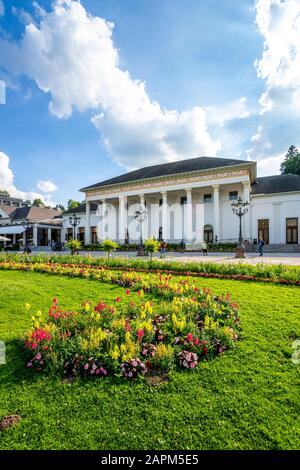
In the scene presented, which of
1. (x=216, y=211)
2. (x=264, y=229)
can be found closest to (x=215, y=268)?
(x=216, y=211)

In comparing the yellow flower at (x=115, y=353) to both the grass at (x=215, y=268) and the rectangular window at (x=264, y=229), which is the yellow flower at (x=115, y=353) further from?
the rectangular window at (x=264, y=229)

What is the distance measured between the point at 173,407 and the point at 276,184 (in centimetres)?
3351

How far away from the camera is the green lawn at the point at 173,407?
7.40ft

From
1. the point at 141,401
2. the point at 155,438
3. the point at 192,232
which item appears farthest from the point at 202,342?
the point at 192,232

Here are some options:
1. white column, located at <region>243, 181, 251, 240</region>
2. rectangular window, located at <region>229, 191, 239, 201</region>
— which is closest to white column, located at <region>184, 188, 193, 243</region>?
rectangular window, located at <region>229, 191, 239, 201</region>

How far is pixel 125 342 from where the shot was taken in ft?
12.0

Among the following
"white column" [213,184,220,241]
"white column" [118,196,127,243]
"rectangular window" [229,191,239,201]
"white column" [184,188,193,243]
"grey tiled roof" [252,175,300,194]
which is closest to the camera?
"grey tiled roof" [252,175,300,194]

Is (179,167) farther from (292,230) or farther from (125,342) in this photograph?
(125,342)

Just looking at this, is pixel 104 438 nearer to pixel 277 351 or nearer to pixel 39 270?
pixel 277 351

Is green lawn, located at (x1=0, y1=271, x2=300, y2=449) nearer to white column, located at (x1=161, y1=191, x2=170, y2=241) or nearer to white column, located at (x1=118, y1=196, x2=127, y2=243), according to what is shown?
white column, located at (x1=161, y1=191, x2=170, y2=241)

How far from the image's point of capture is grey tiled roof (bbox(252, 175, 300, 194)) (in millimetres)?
28281

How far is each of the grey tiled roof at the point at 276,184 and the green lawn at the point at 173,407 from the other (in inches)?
1149

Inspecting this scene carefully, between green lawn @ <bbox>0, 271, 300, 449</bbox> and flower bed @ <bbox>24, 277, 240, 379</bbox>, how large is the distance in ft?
0.56

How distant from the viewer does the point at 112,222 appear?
3966 centimetres
